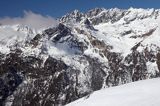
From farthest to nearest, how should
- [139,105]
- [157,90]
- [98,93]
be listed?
[98,93] < [157,90] < [139,105]

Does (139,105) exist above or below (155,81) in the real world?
below

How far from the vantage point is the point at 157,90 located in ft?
196

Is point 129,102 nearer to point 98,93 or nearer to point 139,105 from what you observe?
point 139,105

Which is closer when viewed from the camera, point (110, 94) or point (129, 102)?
point (129, 102)

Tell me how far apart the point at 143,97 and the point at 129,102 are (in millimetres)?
2204

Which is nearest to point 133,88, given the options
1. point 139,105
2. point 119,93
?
point 119,93

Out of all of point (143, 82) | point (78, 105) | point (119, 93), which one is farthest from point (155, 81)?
point (78, 105)

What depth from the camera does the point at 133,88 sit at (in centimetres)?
6144

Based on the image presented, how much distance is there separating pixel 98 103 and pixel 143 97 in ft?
20.2

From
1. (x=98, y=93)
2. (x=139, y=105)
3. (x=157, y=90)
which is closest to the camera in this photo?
(x=139, y=105)

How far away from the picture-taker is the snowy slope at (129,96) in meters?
56.8

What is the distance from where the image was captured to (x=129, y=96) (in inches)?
2313

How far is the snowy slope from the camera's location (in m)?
56.8

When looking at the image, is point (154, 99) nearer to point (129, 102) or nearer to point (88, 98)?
point (129, 102)
